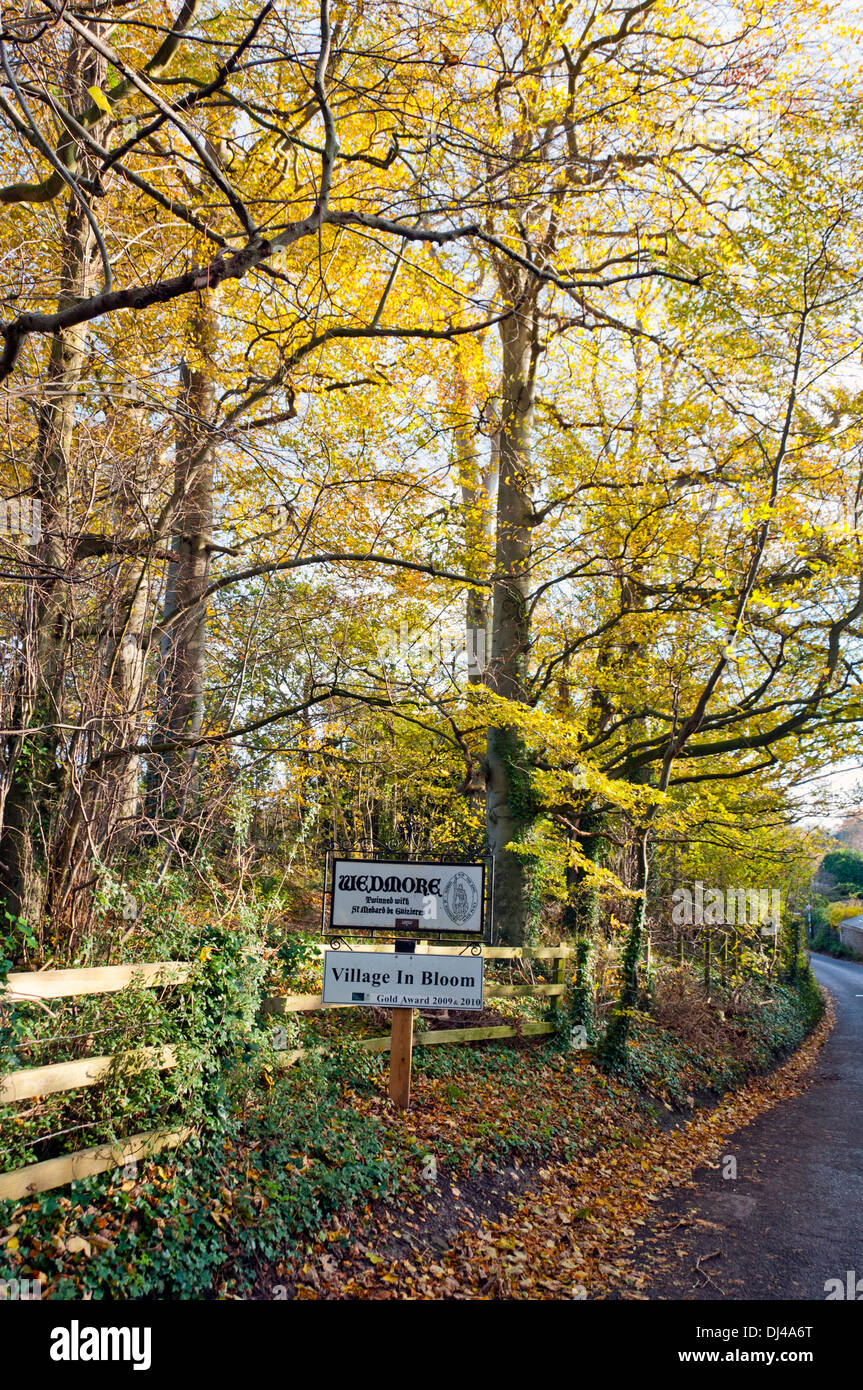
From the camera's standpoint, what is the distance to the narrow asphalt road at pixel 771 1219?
5281mm

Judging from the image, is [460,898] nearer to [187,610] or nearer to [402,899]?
[402,899]

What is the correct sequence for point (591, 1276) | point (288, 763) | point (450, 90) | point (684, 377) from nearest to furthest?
point (591, 1276) → point (450, 90) → point (288, 763) → point (684, 377)

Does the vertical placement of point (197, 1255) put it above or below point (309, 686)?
below

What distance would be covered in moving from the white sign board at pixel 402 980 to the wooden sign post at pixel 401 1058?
0.39 ft

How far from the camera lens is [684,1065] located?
1129 centimetres

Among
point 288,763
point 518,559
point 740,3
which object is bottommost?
point 288,763

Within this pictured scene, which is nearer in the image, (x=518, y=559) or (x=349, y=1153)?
(x=349, y=1153)

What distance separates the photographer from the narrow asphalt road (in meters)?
5.28

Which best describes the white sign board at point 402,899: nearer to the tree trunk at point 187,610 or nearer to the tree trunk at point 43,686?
the tree trunk at point 187,610

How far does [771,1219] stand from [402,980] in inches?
141
